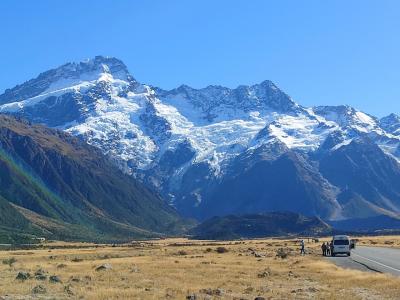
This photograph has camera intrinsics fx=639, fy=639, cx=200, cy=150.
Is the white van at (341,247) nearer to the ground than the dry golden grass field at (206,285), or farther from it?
farther from it

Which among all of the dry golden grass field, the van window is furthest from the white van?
the dry golden grass field

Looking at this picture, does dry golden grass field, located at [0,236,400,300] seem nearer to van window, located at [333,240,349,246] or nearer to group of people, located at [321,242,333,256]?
van window, located at [333,240,349,246]

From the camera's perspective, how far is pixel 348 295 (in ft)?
139

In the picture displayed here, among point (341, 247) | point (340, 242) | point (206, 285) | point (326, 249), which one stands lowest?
point (206, 285)

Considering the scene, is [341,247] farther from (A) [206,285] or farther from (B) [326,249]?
(A) [206,285]

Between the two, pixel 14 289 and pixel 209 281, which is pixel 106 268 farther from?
pixel 14 289

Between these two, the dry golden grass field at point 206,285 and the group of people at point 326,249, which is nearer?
the dry golden grass field at point 206,285

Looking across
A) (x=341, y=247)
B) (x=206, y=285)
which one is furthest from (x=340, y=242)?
(x=206, y=285)

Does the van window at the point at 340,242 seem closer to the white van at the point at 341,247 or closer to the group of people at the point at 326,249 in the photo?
the white van at the point at 341,247

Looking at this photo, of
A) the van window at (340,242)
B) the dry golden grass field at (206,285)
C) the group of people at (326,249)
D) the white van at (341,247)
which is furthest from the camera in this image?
the group of people at (326,249)

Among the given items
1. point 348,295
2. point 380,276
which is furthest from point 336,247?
point 348,295

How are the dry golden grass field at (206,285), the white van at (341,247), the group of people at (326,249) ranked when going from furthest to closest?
the group of people at (326,249) → the white van at (341,247) → the dry golden grass field at (206,285)

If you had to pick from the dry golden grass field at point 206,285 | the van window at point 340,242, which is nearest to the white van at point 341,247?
the van window at point 340,242

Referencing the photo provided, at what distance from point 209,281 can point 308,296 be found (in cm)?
1321
